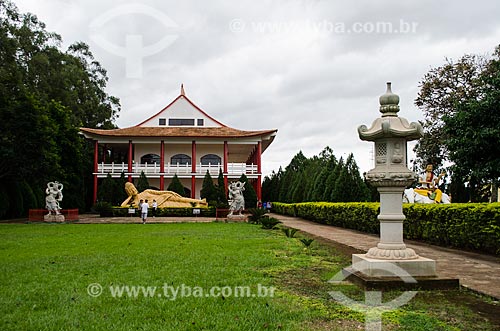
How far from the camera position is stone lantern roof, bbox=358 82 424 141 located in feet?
20.4

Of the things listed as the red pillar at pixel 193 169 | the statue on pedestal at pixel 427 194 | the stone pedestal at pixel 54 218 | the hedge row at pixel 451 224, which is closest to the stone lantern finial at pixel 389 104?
the hedge row at pixel 451 224

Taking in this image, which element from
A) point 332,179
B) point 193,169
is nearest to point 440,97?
point 332,179

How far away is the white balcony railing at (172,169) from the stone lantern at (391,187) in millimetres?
29082

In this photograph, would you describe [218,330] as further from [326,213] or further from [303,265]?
[326,213]

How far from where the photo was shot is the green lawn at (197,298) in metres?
4.25

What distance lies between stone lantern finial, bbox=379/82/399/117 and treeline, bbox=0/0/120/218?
21173mm

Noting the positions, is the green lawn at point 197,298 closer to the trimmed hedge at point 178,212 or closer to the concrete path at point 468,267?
the concrete path at point 468,267

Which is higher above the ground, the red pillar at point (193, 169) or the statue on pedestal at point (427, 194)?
the red pillar at point (193, 169)

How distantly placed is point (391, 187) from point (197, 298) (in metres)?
3.01

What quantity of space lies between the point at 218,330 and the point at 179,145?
35.6 meters

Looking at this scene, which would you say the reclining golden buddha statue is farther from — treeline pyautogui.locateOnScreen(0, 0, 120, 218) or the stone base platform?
the stone base platform

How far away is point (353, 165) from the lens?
→ 23891 millimetres

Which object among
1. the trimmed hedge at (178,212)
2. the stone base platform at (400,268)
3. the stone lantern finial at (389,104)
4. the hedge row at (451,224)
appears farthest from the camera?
the trimmed hedge at (178,212)

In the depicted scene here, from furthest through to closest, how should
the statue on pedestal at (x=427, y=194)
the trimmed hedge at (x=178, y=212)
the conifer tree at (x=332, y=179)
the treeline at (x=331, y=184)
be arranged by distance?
the trimmed hedge at (x=178, y=212)
the conifer tree at (x=332, y=179)
the treeline at (x=331, y=184)
the statue on pedestal at (x=427, y=194)
